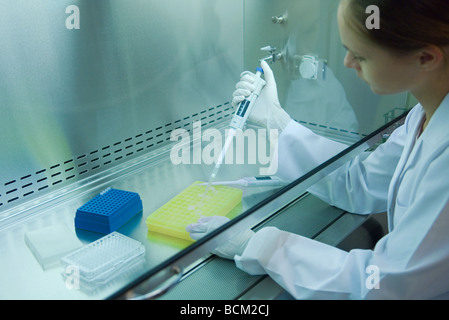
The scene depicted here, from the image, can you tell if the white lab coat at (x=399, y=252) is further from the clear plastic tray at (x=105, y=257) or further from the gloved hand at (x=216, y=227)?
the clear plastic tray at (x=105, y=257)

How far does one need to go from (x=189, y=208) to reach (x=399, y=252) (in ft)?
1.64

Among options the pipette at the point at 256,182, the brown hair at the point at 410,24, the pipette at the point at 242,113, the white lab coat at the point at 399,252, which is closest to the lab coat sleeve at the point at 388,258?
the white lab coat at the point at 399,252

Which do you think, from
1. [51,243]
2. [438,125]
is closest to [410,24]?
[438,125]

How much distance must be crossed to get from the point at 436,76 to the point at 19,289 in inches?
38.6

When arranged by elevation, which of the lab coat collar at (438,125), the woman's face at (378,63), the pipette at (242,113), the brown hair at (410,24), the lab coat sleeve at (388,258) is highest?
the brown hair at (410,24)

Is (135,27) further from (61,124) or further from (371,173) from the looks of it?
(371,173)

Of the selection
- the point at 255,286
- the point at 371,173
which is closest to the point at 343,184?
the point at 371,173

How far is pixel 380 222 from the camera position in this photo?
4.58 ft

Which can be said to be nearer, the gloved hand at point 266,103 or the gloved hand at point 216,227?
the gloved hand at point 216,227

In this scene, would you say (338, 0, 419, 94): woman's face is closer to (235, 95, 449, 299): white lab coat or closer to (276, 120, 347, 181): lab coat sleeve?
(235, 95, 449, 299): white lab coat

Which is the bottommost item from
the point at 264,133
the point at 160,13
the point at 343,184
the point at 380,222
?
the point at 380,222

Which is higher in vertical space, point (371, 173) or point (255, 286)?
point (371, 173)

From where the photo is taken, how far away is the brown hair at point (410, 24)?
841mm

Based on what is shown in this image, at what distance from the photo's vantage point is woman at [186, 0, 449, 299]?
0.87 meters
